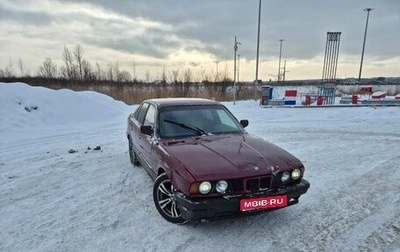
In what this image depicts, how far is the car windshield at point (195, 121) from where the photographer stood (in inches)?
184

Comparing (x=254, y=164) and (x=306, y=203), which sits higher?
(x=254, y=164)

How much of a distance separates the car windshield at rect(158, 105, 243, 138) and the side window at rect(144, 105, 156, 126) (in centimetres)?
24

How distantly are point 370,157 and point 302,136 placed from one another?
270cm

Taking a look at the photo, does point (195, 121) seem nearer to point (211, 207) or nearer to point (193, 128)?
point (193, 128)

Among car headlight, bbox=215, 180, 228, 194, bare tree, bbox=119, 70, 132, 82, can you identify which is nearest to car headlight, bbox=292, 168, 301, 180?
car headlight, bbox=215, 180, 228, 194

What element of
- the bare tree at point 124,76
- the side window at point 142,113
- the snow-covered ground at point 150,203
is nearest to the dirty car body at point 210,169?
the snow-covered ground at point 150,203

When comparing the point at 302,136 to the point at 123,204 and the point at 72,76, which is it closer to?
the point at 123,204

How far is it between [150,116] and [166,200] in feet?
5.96

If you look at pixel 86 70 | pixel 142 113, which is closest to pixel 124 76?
pixel 86 70

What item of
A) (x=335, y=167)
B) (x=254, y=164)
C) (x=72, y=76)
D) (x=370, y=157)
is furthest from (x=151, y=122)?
(x=72, y=76)

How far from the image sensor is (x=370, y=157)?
22.6ft

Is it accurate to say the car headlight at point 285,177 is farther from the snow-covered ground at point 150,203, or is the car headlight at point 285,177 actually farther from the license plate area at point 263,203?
the snow-covered ground at point 150,203

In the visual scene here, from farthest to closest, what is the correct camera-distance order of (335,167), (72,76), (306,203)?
(72,76) → (335,167) → (306,203)

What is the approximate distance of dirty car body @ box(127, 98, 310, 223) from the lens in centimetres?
330
